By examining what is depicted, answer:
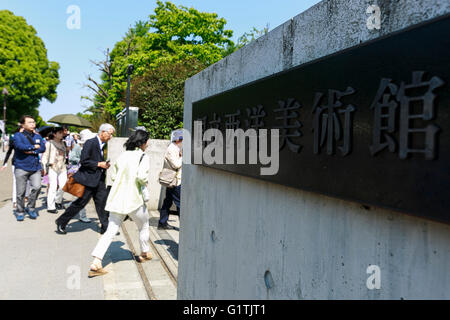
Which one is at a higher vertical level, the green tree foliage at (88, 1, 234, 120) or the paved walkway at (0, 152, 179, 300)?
the green tree foliage at (88, 1, 234, 120)

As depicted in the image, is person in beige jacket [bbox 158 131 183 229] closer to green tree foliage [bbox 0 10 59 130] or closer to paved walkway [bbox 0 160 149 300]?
paved walkway [bbox 0 160 149 300]

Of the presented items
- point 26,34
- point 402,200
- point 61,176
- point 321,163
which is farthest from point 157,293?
point 26,34

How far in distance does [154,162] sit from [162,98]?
21.7 ft

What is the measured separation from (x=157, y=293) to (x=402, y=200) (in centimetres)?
347

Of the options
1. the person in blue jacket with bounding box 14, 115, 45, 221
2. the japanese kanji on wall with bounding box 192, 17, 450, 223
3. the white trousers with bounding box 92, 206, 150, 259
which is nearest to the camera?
the japanese kanji on wall with bounding box 192, 17, 450, 223

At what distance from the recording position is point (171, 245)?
589cm

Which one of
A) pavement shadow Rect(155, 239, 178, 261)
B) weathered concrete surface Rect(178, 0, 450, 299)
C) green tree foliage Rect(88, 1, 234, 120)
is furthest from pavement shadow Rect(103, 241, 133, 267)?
green tree foliage Rect(88, 1, 234, 120)

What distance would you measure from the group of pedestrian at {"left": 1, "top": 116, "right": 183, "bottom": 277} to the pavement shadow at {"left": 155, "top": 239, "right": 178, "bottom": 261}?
43 centimetres

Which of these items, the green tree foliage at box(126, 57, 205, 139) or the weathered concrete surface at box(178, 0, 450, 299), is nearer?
the weathered concrete surface at box(178, 0, 450, 299)

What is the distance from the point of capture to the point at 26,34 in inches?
1420

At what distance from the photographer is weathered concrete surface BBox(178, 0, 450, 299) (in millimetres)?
1231

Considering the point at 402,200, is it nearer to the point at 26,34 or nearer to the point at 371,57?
the point at 371,57

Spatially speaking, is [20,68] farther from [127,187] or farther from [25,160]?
[127,187]
